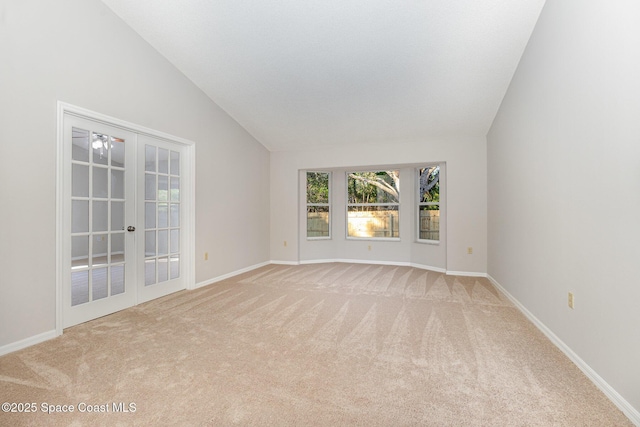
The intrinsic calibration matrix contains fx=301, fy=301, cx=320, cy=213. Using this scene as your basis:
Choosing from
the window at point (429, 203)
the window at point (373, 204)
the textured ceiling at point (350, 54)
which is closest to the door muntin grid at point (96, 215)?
the textured ceiling at point (350, 54)

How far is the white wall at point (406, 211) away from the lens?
5.04m

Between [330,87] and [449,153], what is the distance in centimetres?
243

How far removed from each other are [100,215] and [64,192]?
41 centimetres

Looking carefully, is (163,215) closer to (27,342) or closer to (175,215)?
(175,215)

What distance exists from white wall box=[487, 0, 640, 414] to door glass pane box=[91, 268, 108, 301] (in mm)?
4153

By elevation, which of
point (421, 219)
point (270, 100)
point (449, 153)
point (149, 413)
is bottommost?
point (149, 413)

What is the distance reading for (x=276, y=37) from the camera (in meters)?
3.34

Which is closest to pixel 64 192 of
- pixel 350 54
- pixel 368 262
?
pixel 350 54

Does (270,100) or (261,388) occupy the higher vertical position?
(270,100)

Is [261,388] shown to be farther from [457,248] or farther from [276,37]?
[457,248]

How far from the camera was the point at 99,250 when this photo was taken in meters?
3.09

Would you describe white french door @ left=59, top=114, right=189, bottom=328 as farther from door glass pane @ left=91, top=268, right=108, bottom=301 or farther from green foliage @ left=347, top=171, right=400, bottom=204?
green foliage @ left=347, top=171, right=400, bottom=204

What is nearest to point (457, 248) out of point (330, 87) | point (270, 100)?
point (330, 87)

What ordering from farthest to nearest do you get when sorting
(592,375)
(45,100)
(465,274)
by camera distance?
(465,274) → (45,100) → (592,375)
